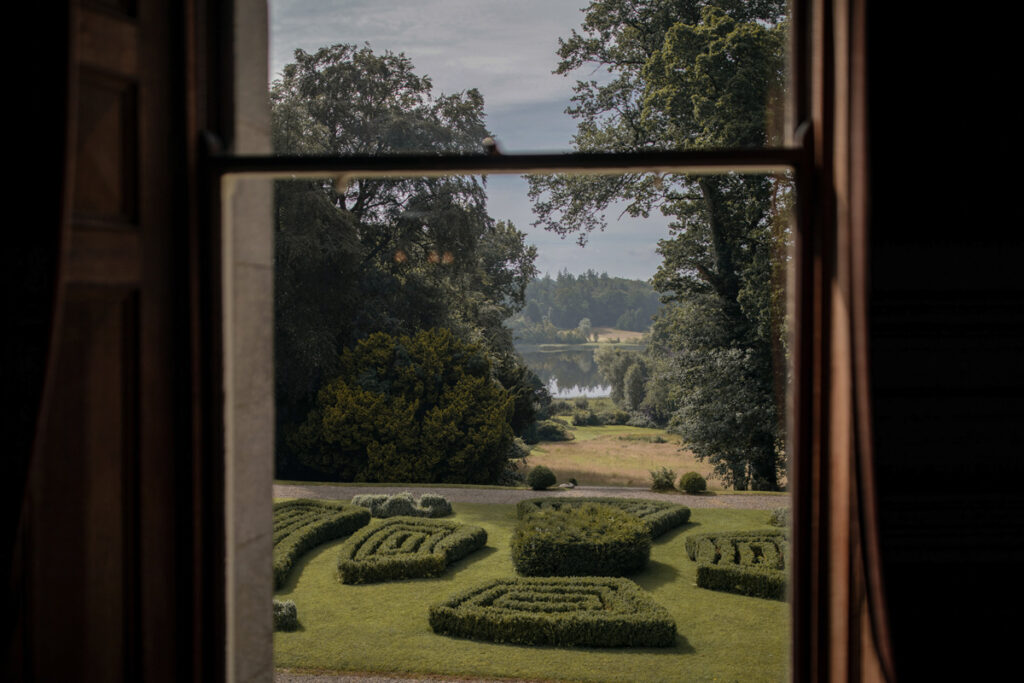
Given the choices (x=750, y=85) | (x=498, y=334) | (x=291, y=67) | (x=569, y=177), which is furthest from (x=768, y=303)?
(x=291, y=67)

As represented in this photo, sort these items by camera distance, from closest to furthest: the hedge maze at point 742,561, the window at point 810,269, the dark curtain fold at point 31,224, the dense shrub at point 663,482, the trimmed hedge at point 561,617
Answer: the dark curtain fold at point 31,224, the window at point 810,269, the trimmed hedge at point 561,617, the hedge maze at point 742,561, the dense shrub at point 663,482

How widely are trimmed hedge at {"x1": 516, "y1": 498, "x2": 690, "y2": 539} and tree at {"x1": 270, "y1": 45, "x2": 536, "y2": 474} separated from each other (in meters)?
4.63

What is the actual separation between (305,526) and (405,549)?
152 cm

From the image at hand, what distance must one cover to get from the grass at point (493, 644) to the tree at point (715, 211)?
359 cm

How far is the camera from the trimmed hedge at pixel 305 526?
25.0ft

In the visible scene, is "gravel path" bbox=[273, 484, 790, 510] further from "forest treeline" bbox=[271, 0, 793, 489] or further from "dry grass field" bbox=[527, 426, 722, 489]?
"dry grass field" bbox=[527, 426, 722, 489]

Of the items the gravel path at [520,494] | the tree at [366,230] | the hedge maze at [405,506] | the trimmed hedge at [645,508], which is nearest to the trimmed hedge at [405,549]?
the hedge maze at [405,506]

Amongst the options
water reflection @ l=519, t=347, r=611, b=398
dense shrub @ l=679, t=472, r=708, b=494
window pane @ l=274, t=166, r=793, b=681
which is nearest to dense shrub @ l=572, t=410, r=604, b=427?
window pane @ l=274, t=166, r=793, b=681

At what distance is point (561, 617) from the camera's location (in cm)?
577

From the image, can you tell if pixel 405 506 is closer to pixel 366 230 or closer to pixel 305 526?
pixel 305 526

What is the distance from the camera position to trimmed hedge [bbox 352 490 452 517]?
378 inches

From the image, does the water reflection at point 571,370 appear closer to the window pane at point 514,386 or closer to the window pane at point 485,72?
the window pane at point 514,386

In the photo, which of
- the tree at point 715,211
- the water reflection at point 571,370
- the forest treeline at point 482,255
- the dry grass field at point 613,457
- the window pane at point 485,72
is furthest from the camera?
the water reflection at point 571,370

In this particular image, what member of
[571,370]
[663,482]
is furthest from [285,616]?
[571,370]
